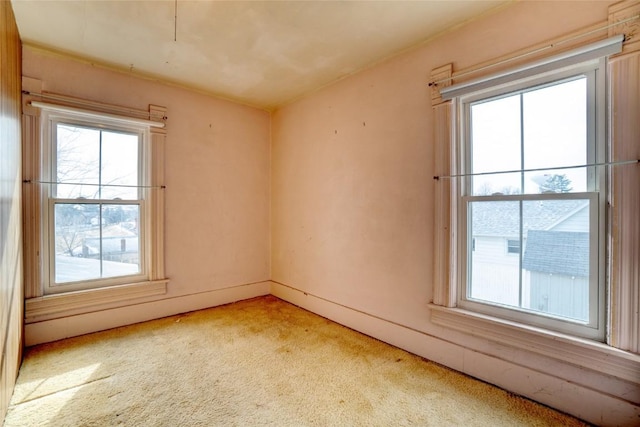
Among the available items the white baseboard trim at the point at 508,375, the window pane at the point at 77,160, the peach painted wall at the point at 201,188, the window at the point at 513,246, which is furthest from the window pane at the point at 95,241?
the window at the point at 513,246

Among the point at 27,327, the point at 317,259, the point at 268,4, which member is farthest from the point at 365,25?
the point at 27,327

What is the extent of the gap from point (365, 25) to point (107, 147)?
2626 mm

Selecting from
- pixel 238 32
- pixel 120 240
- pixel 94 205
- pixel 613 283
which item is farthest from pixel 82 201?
pixel 613 283

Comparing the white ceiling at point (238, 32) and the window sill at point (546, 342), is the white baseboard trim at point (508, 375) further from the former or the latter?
the white ceiling at point (238, 32)

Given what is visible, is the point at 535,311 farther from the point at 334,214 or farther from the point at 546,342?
the point at 334,214

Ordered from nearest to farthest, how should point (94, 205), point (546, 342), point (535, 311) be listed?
1. point (546, 342)
2. point (535, 311)
3. point (94, 205)

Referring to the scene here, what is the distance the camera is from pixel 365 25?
2.13m

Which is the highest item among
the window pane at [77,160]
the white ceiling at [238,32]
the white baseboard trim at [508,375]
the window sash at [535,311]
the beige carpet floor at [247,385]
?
the white ceiling at [238,32]

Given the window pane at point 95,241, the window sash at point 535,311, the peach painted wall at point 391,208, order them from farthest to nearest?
the window pane at point 95,241 < the peach painted wall at point 391,208 < the window sash at point 535,311

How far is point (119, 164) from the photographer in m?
2.89

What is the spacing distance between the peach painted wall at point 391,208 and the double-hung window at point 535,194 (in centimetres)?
21

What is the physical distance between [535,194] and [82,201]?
3.66 metres

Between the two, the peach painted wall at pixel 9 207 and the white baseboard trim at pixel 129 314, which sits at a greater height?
the peach painted wall at pixel 9 207

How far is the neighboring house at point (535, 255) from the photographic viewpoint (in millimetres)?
1677
